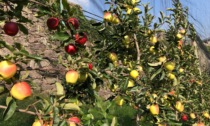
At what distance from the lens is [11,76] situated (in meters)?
1.12

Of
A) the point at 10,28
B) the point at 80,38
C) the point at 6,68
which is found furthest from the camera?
the point at 80,38

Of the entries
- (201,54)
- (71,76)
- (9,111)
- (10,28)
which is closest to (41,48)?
(201,54)

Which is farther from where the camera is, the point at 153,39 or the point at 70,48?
the point at 153,39

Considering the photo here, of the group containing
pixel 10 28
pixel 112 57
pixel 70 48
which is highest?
pixel 10 28

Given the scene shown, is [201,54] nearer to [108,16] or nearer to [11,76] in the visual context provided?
[108,16]

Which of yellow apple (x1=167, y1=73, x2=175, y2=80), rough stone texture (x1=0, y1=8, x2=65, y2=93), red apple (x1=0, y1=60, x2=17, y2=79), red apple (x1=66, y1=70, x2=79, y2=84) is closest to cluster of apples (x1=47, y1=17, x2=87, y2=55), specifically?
red apple (x1=66, y1=70, x2=79, y2=84)

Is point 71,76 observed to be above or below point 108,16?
below

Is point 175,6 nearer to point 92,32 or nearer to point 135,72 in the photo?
point 135,72

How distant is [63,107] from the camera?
1281 mm

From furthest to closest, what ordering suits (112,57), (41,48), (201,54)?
(41,48) → (201,54) → (112,57)

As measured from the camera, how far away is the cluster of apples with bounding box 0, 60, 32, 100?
1076 millimetres

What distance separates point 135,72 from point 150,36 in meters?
0.43

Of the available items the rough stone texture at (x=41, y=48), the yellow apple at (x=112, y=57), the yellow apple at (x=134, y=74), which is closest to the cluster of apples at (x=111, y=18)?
the yellow apple at (x=112, y=57)

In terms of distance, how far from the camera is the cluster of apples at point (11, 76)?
3.53 ft
